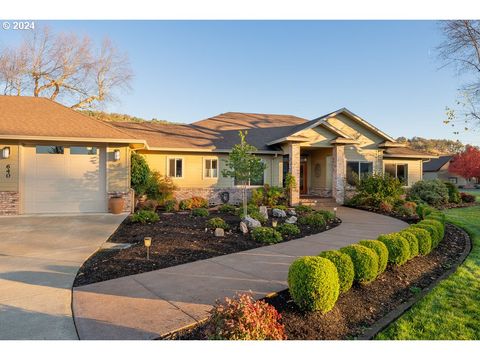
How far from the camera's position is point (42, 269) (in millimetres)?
5148

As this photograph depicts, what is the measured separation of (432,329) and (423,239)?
307 cm

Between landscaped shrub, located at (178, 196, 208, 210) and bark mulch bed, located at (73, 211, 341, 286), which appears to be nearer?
bark mulch bed, located at (73, 211, 341, 286)

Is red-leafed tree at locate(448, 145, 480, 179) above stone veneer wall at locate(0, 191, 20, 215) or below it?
above

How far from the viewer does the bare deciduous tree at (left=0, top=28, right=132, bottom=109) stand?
2362 centimetres

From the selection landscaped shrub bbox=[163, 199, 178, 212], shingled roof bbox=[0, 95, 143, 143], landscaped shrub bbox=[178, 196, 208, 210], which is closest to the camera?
shingled roof bbox=[0, 95, 143, 143]

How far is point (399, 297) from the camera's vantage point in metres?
4.43

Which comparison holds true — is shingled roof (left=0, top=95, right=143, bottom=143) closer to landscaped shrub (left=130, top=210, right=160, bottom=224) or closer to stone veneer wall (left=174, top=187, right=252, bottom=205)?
landscaped shrub (left=130, top=210, right=160, bottom=224)

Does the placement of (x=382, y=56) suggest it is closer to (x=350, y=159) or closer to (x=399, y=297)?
(x=350, y=159)

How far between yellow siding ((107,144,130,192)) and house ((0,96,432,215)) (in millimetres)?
38

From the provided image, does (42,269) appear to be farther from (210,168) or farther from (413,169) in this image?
(413,169)

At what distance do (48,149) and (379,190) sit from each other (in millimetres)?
14420

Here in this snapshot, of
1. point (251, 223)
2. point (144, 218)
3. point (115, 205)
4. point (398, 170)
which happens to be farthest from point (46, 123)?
point (398, 170)

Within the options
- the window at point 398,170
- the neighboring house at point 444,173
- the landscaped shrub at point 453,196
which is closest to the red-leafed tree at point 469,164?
the neighboring house at point 444,173

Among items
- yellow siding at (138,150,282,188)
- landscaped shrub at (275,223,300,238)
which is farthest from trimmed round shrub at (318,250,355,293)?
yellow siding at (138,150,282,188)
